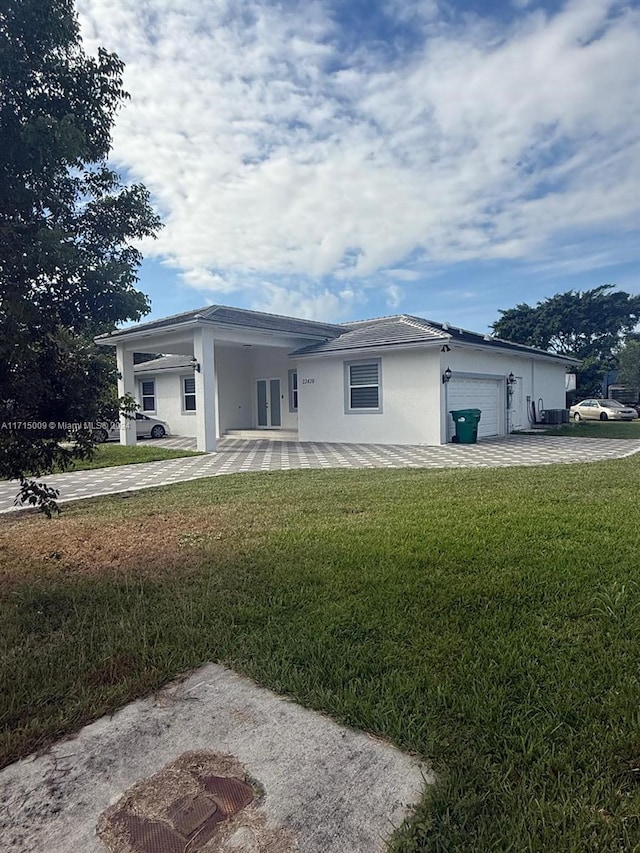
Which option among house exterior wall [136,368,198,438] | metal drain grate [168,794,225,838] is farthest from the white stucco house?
metal drain grate [168,794,225,838]

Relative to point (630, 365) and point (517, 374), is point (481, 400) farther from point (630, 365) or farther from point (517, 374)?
point (630, 365)

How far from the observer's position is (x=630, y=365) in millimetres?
34562

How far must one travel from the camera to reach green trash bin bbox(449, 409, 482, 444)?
14609 mm

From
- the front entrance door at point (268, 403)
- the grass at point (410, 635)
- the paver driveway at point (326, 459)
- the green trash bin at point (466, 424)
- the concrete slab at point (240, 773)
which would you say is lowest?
the concrete slab at point (240, 773)

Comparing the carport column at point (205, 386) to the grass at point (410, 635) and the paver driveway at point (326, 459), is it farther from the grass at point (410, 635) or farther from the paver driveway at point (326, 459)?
the grass at point (410, 635)

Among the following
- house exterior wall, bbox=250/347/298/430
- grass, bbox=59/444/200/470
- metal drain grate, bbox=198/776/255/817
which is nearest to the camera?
metal drain grate, bbox=198/776/255/817

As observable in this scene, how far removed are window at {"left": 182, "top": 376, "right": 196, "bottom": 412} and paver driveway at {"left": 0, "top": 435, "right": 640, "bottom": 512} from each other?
6.78 metres

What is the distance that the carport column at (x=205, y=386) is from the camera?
1445 cm

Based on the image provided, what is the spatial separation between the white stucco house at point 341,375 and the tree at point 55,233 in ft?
31.2

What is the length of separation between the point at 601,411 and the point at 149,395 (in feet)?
77.8

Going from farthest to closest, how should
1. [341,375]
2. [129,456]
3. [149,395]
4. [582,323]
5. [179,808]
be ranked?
[582,323], [149,395], [341,375], [129,456], [179,808]

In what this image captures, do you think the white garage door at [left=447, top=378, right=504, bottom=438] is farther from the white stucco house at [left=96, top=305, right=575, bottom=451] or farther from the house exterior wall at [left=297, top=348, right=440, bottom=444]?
the house exterior wall at [left=297, top=348, right=440, bottom=444]

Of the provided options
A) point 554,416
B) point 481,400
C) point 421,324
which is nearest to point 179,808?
point 421,324

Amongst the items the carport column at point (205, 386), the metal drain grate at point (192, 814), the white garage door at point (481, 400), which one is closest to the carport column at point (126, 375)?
the carport column at point (205, 386)
